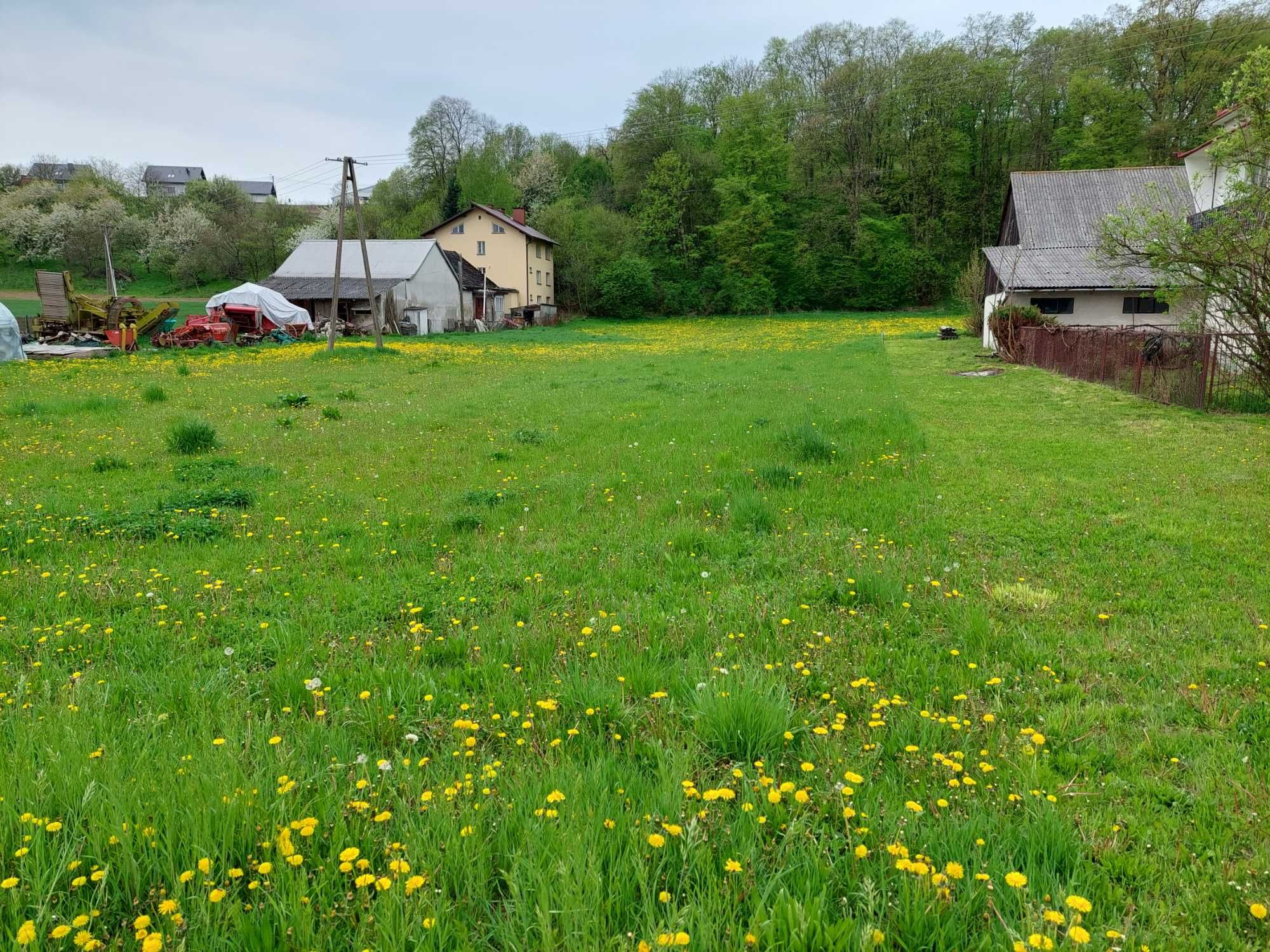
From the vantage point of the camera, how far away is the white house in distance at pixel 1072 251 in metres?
28.5

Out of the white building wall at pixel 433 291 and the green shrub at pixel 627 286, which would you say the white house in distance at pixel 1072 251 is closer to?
the green shrub at pixel 627 286

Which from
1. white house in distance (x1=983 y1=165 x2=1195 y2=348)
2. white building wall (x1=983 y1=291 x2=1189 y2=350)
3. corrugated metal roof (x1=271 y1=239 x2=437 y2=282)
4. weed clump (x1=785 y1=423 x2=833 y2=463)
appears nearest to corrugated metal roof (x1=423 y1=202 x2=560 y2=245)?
corrugated metal roof (x1=271 y1=239 x2=437 y2=282)

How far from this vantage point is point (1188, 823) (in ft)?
8.30

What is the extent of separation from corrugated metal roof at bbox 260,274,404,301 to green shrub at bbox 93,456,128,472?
37.6m

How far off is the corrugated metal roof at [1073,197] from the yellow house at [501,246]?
34.7 meters

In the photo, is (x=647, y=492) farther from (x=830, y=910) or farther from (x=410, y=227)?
(x=410, y=227)

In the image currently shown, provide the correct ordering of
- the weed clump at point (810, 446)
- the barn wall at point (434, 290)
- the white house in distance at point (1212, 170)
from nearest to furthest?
the weed clump at point (810, 446), the white house in distance at point (1212, 170), the barn wall at point (434, 290)

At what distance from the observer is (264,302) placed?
35906 millimetres

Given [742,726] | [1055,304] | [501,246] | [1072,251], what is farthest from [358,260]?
[742,726]

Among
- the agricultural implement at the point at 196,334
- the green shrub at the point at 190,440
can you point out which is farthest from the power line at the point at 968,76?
the green shrub at the point at 190,440

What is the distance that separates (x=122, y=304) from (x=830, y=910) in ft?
122

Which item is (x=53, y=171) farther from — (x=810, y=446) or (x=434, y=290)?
(x=810, y=446)

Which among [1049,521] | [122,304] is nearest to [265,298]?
[122,304]

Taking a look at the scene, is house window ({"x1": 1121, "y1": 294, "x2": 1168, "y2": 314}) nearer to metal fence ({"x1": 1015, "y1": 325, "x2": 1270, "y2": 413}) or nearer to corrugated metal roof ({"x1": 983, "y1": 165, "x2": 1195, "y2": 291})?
corrugated metal roof ({"x1": 983, "y1": 165, "x2": 1195, "y2": 291})
